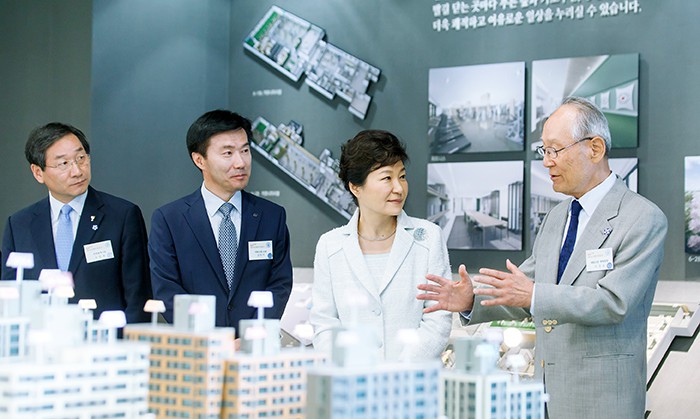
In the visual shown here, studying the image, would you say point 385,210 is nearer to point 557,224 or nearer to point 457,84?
point 557,224

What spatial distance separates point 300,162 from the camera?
6.04 meters

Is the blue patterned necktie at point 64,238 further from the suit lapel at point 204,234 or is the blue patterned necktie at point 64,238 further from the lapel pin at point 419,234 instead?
the lapel pin at point 419,234

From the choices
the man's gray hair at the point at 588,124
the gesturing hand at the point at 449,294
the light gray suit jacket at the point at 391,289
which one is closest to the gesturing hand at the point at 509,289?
the gesturing hand at the point at 449,294

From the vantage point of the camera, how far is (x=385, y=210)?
11.0 ft

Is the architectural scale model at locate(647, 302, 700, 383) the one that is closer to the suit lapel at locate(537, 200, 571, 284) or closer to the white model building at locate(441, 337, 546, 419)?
the suit lapel at locate(537, 200, 571, 284)

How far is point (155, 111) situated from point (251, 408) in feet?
13.7

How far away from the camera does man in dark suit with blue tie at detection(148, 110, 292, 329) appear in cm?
376

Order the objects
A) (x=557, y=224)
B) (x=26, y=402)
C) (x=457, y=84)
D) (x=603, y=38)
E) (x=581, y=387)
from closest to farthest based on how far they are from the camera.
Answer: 1. (x=26, y=402)
2. (x=581, y=387)
3. (x=557, y=224)
4. (x=603, y=38)
5. (x=457, y=84)

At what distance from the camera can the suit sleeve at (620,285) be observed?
9.66ft

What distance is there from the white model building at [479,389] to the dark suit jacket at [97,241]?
2161mm

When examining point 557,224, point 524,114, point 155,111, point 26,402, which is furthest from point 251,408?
point 155,111

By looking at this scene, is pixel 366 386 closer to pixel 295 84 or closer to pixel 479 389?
pixel 479 389

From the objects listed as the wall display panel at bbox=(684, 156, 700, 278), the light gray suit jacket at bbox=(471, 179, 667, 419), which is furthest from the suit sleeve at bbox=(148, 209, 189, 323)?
the wall display panel at bbox=(684, 156, 700, 278)

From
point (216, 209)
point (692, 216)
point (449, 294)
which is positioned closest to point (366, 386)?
point (449, 294)
